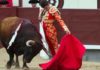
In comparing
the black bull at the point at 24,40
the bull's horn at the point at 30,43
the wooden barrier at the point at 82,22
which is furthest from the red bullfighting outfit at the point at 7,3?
the bull's horn at the point at 30,43

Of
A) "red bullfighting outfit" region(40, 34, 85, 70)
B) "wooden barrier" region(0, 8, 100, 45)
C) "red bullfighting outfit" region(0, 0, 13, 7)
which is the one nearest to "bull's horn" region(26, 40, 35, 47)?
"red bullfighting outfit" region(40, 34, 85, 70)

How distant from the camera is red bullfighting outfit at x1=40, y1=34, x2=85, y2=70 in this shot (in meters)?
8.13

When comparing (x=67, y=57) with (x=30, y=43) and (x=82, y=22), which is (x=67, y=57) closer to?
(x=30, y=43)

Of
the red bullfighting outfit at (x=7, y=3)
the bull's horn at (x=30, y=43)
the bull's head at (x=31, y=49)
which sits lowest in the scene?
the red bullfighting outfit at (x=7, y=3)

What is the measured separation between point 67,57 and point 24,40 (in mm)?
1163

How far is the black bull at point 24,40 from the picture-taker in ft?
29.6

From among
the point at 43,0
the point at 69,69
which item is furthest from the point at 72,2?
the point at 69,69

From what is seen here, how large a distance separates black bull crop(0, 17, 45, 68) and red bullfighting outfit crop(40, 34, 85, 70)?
80 centimetres

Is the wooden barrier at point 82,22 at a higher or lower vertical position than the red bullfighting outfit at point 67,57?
lower

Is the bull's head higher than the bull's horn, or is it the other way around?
the bull's horn

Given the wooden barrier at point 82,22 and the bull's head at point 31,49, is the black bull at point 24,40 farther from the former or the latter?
the wooden barrier at point 82,22

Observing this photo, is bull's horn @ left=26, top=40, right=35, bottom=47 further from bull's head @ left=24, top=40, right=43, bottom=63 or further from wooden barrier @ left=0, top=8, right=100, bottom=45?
wooden barrier @ left=0, top=8, right=100, bottom=45

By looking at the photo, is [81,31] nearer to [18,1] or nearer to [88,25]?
[88,25]

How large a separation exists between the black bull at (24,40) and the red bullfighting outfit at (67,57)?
Result: 803mm
